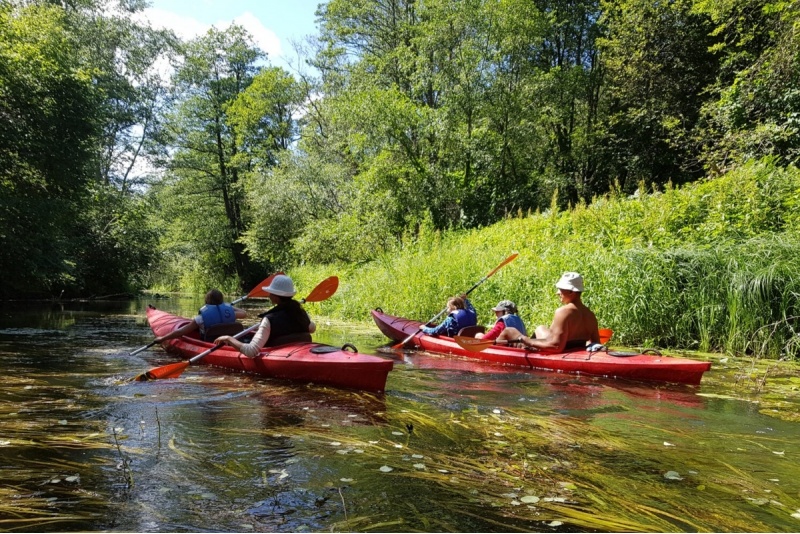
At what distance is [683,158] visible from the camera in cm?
1998

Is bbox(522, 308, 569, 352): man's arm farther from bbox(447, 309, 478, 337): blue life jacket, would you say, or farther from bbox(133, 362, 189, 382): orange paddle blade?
bbox(133, 362, 189, 382): orange paddle blade

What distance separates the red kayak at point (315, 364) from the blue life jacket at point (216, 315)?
2.94 ft

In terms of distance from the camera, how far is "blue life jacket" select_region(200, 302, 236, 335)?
26.0 feet

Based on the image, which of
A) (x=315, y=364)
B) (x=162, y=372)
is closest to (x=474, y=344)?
(x=315, y=364)

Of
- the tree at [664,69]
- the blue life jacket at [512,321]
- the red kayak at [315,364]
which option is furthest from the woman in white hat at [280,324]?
the tree at [664,69]

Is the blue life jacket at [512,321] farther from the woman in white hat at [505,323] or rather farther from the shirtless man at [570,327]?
the shirtless man at [570,327]

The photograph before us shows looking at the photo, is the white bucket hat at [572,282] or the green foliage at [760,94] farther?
the green foliage at [760,94]

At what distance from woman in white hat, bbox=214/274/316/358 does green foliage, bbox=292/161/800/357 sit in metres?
4.81

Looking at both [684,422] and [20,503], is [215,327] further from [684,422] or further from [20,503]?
[684,422]

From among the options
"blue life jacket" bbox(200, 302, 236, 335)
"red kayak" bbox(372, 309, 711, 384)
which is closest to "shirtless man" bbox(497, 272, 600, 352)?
"red kayak" bbox(372, 309, 711, 384)

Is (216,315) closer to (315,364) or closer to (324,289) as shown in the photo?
(324,289)

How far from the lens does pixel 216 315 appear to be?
797 cm

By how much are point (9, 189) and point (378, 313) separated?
960 centimetres

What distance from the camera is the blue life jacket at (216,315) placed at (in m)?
7.93
